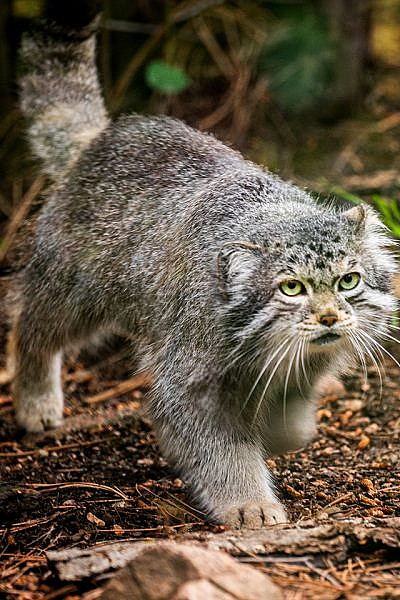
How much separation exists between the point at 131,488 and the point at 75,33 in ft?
9.05

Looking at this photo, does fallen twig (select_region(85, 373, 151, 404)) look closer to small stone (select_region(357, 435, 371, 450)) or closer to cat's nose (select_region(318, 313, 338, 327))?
small stone (select_region(357, 435, 371, 450))

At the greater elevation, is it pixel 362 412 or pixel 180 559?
pixel 180 559

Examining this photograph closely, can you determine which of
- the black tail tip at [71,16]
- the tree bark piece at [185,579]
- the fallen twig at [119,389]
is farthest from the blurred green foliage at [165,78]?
the tree bark piece at [185,579]

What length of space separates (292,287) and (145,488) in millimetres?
1341

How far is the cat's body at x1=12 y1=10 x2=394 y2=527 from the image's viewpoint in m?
3.91

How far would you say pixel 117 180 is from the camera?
506 cm

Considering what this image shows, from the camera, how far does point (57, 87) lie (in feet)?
18.5

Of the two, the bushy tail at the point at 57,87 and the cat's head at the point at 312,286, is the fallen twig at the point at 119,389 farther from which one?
the cat's head at the point at 312,286

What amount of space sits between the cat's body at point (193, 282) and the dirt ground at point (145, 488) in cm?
20

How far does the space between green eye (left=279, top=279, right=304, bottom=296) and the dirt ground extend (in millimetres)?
934

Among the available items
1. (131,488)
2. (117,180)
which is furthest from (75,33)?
(131,488)

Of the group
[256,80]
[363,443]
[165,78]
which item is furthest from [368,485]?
[256,80]

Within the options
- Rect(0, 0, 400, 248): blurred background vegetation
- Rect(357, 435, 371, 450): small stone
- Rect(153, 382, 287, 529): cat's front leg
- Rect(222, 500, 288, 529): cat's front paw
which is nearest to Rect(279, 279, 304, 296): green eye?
Rect(153, 382, 287, 529): cat's front leg

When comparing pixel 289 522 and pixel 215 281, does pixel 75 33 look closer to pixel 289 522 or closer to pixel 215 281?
pixel 215 281
